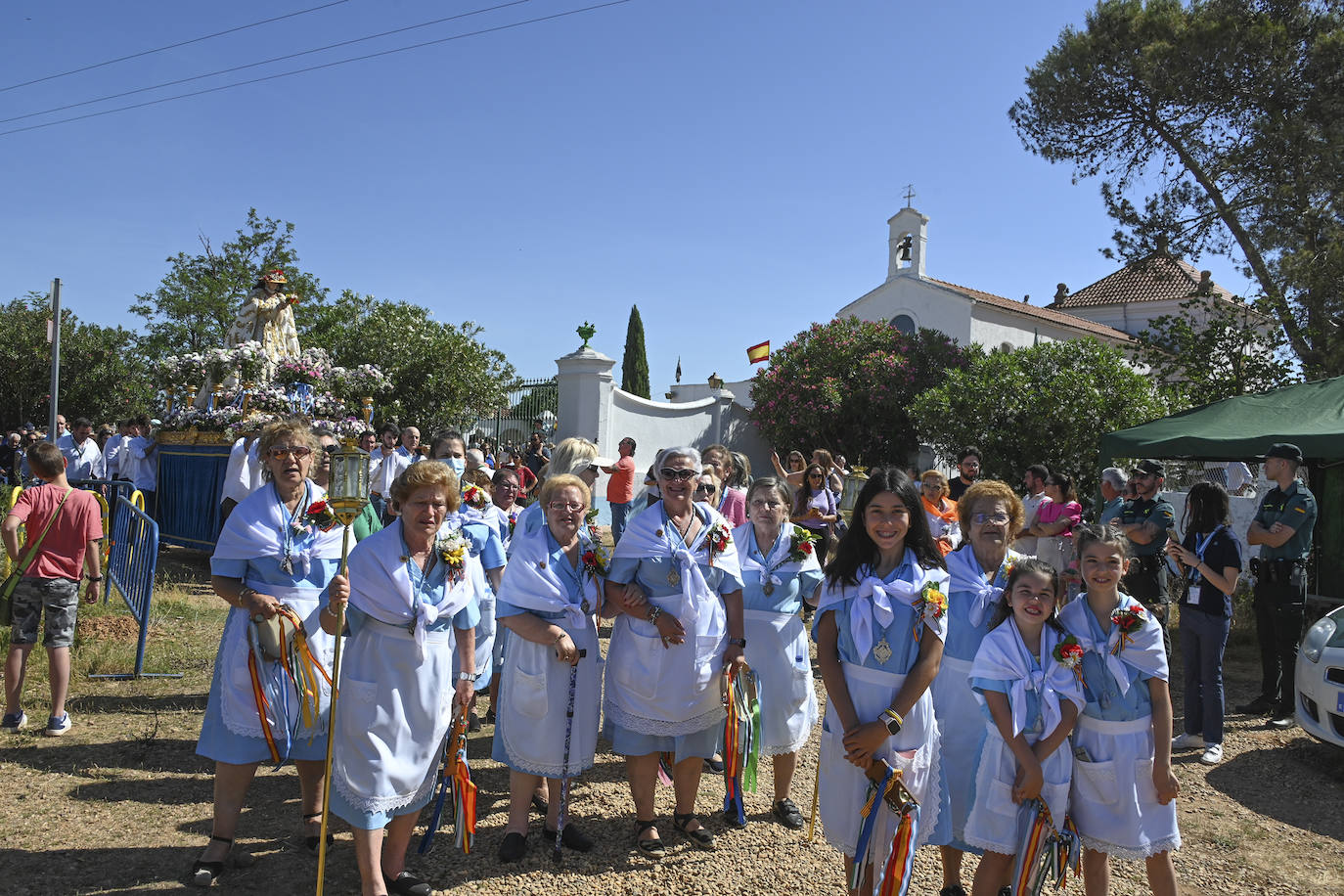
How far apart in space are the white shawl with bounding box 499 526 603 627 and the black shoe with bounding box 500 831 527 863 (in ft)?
3.37

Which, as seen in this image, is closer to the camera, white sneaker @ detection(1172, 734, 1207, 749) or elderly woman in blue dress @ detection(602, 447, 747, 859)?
elderly woman in blue dress @ detection(602, 447, 747, 859)

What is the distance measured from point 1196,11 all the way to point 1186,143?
7.46ft

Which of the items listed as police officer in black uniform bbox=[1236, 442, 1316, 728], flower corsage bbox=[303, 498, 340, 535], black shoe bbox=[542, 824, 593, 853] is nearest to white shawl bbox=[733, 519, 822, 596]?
black shoe bbox=[542, 824, 593, 853]

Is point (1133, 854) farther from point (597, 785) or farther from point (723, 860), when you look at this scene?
point (597, 785)

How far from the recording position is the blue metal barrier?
22.1 ft

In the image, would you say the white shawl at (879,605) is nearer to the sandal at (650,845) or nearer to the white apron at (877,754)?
the white apron at (877,754)

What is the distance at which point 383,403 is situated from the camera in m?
21.0

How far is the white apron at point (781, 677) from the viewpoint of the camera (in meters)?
4.64

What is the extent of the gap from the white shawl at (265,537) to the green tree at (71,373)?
106 feet

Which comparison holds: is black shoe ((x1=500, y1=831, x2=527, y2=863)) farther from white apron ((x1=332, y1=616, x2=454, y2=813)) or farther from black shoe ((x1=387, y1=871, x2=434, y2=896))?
white apron ((x1=332, y1=616, x2=454, y2=813))

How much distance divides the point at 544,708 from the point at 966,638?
1.87m

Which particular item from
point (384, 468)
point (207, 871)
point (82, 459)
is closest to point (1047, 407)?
point (384, 468)

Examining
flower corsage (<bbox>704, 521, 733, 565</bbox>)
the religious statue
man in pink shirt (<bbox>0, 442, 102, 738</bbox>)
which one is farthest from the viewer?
the religious statue

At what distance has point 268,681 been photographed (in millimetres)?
3871
